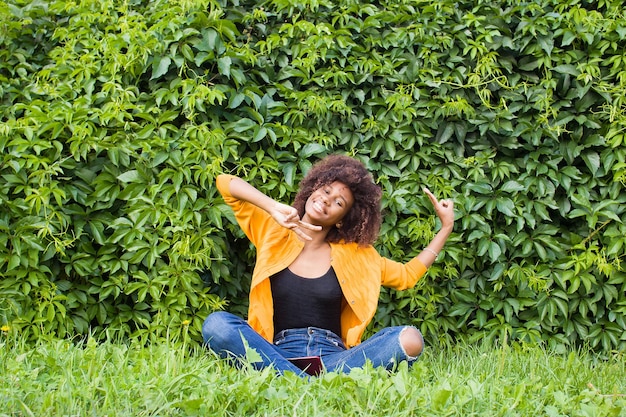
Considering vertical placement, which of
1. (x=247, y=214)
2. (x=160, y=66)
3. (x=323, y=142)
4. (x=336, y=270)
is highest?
(x=160, y=66)

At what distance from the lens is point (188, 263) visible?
3201mm

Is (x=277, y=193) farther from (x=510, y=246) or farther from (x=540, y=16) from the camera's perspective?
(x=540, y=16)

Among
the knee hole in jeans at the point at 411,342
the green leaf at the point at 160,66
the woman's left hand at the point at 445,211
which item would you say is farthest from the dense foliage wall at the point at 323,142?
the knee hole in jeans at the point at 411,342

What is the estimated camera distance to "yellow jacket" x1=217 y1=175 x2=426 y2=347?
2.94 m

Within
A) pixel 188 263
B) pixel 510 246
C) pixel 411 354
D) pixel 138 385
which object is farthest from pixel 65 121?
pixel 510 246

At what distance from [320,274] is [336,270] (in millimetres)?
72

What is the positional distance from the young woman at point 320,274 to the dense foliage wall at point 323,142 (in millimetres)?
245

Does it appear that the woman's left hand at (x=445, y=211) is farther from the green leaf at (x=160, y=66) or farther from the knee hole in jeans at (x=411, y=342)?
the green leaf at (x=160, y=66)

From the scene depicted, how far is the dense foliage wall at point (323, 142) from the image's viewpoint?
323 cm

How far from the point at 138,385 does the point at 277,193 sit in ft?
4.96

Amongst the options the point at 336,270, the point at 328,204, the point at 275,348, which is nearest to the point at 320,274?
the point at 336,270

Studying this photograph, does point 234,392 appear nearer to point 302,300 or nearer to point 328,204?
point 302,300

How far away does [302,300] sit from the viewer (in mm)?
2949

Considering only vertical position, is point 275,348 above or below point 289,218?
below
